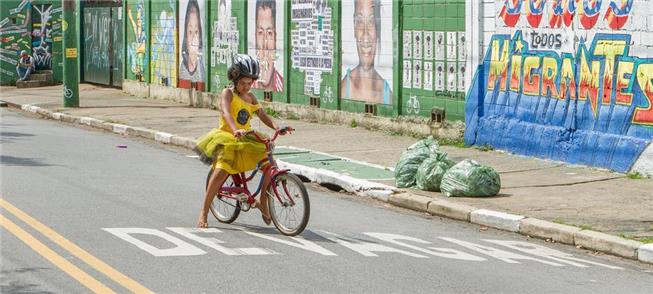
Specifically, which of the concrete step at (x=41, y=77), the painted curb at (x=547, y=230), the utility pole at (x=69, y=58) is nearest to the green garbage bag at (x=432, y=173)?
the painted curb at (x=547, y=230)

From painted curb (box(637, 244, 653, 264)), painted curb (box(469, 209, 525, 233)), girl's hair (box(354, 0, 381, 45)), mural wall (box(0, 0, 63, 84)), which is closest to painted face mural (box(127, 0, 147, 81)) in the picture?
mural wall (box(0, 0, 63, 84))

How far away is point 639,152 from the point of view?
15.1 meters

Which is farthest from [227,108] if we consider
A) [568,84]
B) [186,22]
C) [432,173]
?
[186,22]

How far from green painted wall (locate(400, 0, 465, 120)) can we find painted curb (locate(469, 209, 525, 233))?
661cm

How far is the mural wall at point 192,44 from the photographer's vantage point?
1126 inches

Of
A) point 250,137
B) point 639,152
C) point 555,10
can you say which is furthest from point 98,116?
point 250,137

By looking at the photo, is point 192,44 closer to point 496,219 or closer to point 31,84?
point 31,84

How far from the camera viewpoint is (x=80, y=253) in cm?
953

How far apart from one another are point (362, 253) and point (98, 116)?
17005mm

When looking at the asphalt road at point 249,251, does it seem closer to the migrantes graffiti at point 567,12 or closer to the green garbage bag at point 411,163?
the green garbage bag at point 411,163

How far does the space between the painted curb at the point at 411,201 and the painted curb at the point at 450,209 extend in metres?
0.09

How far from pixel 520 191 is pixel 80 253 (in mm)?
6169

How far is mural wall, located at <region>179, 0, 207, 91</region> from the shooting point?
28606 mm

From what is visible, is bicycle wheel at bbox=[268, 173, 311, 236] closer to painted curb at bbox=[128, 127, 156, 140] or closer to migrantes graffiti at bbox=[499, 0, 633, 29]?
migrantes graffiti at bbox=[499, 0, 633, 29]
